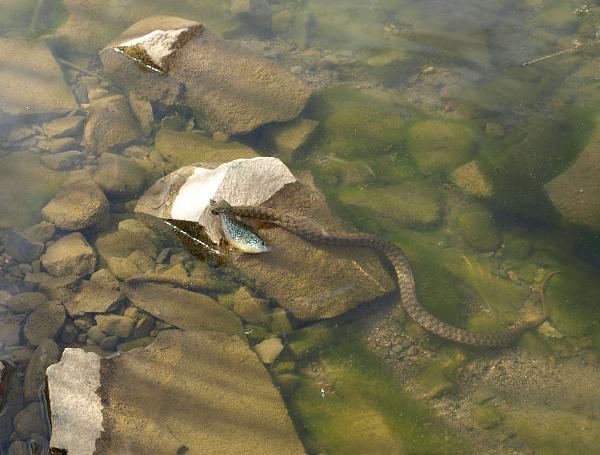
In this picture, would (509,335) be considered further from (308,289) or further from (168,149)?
(168,149)

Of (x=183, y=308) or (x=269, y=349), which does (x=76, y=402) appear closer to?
(x=183, y=308)

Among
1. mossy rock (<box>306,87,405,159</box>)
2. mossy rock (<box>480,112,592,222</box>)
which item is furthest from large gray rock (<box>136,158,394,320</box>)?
mossy rock (<box>480,112,592,222</box>)

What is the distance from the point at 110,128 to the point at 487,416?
17.7 feet

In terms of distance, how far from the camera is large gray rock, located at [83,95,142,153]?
21.4 feet

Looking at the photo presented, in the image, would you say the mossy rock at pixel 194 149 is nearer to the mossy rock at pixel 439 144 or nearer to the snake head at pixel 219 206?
the snake head at pixel 219 206

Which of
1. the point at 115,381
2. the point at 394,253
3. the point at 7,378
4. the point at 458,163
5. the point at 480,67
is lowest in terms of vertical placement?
the point at 7,378

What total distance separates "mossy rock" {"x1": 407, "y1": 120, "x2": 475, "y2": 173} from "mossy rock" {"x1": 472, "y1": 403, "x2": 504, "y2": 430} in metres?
2.78

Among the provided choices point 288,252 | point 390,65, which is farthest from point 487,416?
point 390,65

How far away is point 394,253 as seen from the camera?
5.59 metres

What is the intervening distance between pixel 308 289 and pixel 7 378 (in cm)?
272

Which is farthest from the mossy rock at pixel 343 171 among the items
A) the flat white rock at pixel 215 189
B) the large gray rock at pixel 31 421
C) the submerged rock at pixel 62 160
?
the large gray rock at pixel 31 421

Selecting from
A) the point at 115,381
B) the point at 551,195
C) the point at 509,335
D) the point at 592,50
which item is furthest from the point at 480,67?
the point at 115,381

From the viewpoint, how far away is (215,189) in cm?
502

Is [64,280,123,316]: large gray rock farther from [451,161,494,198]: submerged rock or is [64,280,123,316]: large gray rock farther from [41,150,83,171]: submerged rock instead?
[451,161,494,198]: submerged rock
